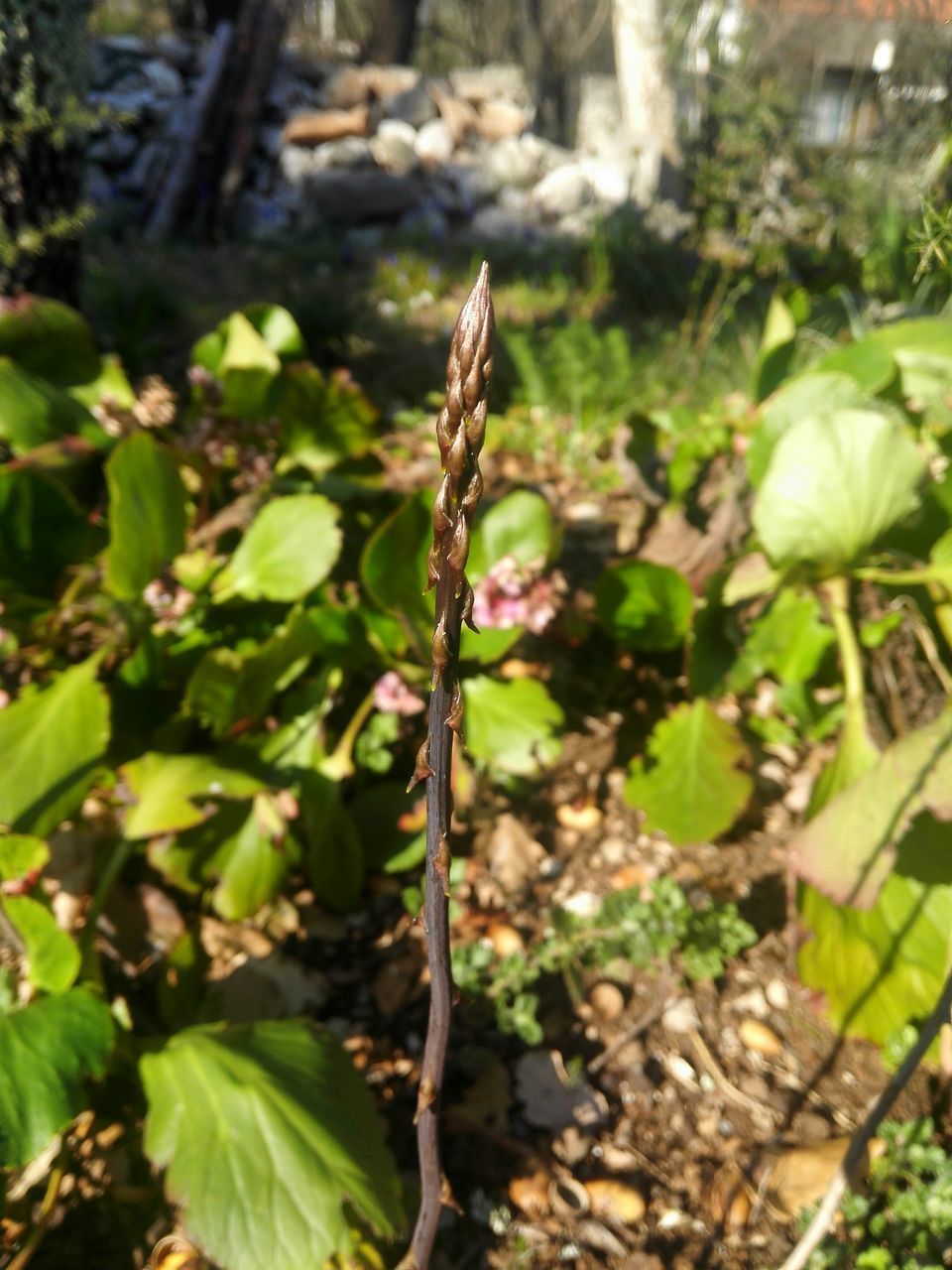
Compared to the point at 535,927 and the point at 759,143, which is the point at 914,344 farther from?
the point at 759,143

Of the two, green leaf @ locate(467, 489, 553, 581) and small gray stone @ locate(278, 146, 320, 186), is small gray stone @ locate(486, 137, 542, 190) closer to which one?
small gray stone @ locate(278, 146, 320, 186)

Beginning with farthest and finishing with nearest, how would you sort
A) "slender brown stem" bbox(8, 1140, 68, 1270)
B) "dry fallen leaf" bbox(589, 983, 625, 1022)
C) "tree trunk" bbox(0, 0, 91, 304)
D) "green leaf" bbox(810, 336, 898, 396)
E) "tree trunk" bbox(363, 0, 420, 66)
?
"tree trunk" bbox(363, 0, 420, 66), "tree trunk" bbox(0, 0, 91, 304), "green leaf" bbox(810, 336, 898, 396), "dry fallen leaf" bbox(589, 983, 625, 1022), "slender brown stem" bbox(8, 1140, 68, 1270)

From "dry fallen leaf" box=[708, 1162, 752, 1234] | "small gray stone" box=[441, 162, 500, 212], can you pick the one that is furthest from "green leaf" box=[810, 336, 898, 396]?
"small gray stone" box=[441, 162, 500, 212]

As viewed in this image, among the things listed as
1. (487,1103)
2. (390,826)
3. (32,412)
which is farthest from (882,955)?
(32,412)

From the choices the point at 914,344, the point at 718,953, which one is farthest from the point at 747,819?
the point at 914,344

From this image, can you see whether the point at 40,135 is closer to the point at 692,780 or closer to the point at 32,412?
the point at 32,412
